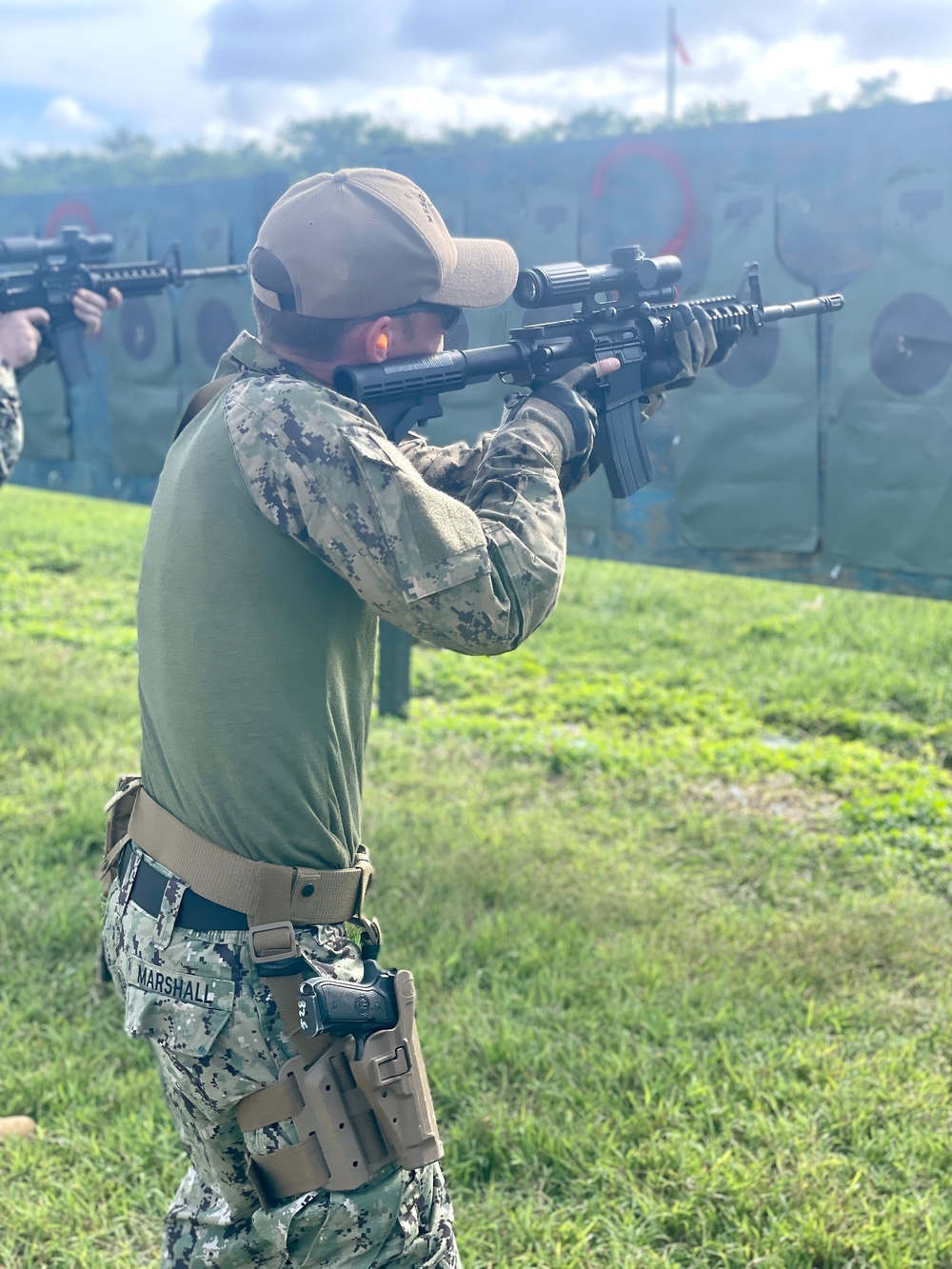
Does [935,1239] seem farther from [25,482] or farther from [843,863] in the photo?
[25,482]

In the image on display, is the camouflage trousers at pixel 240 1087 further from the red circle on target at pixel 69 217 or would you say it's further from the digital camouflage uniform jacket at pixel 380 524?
the red circle on target at pixel 69 217

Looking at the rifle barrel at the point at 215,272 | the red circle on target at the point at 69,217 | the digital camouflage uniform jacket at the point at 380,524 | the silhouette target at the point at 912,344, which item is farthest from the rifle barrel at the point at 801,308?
the red circle on target at the point at 69,217

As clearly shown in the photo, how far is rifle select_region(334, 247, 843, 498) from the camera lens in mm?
1941

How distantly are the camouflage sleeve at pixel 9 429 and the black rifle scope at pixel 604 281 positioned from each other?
192cm

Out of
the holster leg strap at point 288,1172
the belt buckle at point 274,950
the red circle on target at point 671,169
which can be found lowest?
the holster leg strap at point 288,1172

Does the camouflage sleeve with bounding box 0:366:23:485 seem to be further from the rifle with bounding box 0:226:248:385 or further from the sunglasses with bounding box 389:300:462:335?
the sunglasses with bounding box 389:300:462:335

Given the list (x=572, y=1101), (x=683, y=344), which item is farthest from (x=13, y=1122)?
(x=683, y=344)

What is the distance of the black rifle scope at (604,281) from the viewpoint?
6.83ft

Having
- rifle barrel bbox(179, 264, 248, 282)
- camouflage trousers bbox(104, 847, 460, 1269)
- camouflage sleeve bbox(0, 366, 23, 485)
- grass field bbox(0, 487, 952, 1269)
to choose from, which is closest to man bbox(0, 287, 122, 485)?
camouflage sleeve bbox(0, 366, 23, 485)

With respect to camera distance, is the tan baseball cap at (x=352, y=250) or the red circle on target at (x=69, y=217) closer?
the tan baseball cap at (x=352, y=250)

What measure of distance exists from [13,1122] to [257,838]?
148cm

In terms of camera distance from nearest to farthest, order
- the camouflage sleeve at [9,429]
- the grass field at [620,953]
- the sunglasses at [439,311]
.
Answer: the sunglasses at [439,311] < the grass field at [620,953] < the camouflage sleeve at [9,429]

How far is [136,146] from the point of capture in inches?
2094

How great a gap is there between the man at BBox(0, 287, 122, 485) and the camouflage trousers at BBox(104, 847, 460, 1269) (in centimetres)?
209
